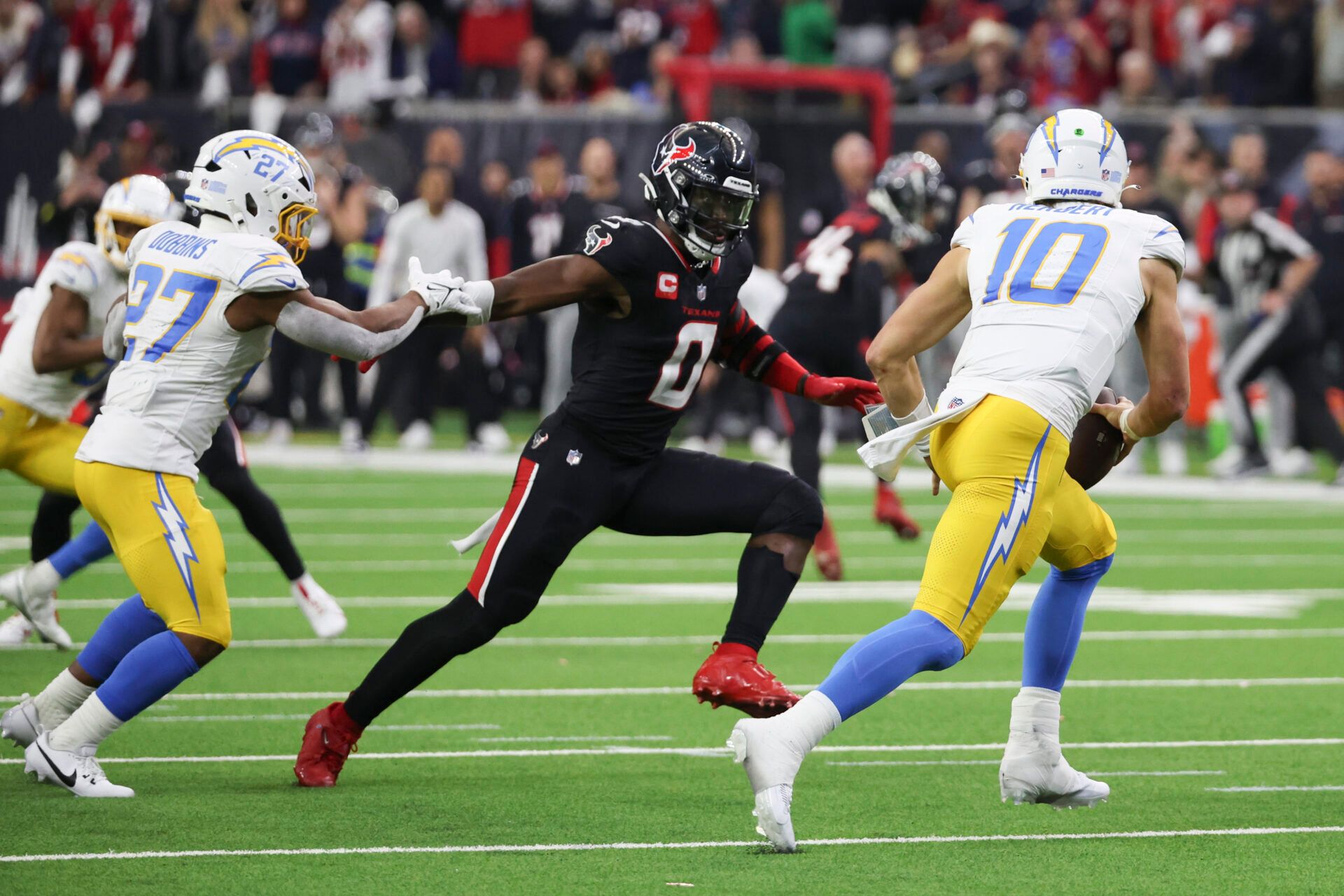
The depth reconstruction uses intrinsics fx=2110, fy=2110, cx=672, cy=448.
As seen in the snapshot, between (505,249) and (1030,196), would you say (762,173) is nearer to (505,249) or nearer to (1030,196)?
(505,249)

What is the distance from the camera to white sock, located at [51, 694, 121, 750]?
5.67 meters

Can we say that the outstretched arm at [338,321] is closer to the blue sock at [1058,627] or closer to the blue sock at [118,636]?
the blue sock at [118,636]

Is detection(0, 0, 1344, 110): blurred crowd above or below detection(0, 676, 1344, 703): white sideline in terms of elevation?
above

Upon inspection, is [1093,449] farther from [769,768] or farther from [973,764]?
[769,768]

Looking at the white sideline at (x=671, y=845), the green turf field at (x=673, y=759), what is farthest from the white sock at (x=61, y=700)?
the white sideline at (x=671, y=845)

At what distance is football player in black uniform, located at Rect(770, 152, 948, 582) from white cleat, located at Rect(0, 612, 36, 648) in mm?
3892

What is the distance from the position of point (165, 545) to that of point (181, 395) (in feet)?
1.39

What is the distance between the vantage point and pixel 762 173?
19.5m

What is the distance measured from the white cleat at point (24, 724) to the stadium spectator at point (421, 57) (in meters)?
15.3

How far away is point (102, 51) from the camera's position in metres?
21.7

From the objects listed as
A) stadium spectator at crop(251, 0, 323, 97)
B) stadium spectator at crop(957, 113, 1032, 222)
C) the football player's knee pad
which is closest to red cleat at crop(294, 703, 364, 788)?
the football player's knee pad

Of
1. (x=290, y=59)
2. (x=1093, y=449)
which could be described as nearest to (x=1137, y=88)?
(x=290, y=59)

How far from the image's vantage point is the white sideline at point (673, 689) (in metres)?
7.42

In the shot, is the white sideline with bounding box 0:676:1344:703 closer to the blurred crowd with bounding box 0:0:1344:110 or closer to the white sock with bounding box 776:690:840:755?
the white sock with bounding box 776:690:840:755
